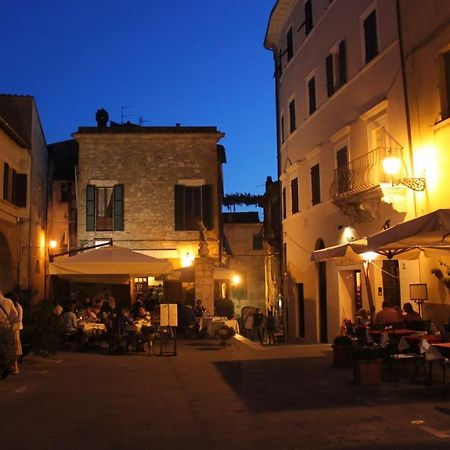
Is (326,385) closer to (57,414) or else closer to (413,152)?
(57,414)

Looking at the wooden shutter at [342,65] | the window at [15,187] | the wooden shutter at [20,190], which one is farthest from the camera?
the wooden shutter at [20,190]

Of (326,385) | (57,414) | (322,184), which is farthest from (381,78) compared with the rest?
(57,414)

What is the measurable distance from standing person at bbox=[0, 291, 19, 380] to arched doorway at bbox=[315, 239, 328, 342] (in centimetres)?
1121

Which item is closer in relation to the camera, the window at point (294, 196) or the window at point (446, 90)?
the window at point (446, 90)

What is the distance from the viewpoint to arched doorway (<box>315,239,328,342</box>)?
19922 mm

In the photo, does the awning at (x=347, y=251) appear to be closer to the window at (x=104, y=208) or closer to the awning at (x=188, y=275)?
the awning at (x=188, y=275)

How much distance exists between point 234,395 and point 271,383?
4.26ft

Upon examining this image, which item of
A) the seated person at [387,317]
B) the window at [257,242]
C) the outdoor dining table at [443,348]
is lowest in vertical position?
the outdoor dining table at [443,348]

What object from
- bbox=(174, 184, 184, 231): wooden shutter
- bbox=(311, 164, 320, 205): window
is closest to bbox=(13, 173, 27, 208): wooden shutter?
bbox=(174, 184, 184, 231): wooden shutter

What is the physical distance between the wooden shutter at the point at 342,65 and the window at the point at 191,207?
1090 cm

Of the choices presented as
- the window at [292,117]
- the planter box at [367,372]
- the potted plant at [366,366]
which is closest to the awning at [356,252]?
the potted plant at [366,366]

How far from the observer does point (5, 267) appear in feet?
66.7

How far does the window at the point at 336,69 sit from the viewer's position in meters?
17.9

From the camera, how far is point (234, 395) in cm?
933
